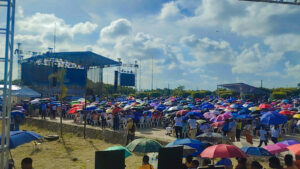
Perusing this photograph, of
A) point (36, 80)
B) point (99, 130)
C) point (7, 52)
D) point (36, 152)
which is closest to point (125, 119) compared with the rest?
point (99, 130)

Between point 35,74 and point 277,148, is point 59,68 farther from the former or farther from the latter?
point 277,148

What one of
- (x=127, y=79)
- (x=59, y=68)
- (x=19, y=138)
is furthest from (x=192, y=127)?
(x=127, y=79)

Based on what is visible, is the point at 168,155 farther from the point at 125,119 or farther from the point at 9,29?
the point at 125,119

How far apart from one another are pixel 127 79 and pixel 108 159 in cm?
4130

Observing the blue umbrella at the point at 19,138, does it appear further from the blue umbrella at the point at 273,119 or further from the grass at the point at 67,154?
the blue umbrella at the point at 273,119

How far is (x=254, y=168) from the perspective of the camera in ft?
16.6

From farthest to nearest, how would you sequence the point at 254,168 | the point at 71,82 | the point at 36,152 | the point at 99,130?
1. the point at 71,82
2. the point at 99,130
3. the point at 36,152
4. the point at 254,168

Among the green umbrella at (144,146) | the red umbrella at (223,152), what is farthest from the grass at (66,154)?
the red umbrella at (223,152)

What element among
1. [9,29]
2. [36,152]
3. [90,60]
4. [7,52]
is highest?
[90,60]

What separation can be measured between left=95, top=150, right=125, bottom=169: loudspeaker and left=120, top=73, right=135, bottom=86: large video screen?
40925 mm

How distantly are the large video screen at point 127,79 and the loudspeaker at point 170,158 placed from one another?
40.6 metres

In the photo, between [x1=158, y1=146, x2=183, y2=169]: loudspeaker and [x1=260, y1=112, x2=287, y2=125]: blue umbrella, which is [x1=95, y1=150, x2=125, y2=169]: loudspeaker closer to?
[x1=158, y1=146, x2=183, y2=169]: loudspeaker

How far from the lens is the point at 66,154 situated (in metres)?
11.9

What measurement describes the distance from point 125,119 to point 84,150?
158 inches
